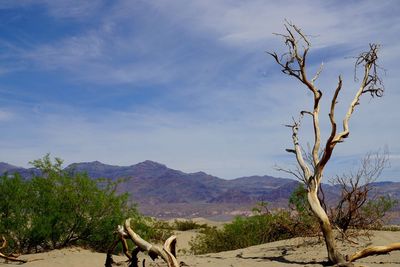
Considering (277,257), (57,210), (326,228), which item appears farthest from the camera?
(57,210)

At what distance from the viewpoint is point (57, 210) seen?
14727 mm

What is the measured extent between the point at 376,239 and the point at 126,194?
799cm

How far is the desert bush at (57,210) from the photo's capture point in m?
14.1

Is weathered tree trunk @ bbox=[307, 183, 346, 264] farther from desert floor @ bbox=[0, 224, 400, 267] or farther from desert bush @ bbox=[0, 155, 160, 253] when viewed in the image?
desert bush @ bbox=[0, 155, 160, 253]

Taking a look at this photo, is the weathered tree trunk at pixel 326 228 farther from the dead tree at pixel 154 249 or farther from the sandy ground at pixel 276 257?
the dead tree at pixel 154 249

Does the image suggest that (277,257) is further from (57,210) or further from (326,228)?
(57,210)

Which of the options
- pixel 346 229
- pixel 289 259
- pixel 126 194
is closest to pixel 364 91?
pixel 346 229

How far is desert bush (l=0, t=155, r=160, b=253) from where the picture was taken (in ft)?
46.4

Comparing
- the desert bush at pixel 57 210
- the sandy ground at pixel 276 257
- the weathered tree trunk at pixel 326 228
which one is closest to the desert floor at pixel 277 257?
the sandy ground at pixel 276 257

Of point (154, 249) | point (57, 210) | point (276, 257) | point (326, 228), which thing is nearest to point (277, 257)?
point (276, 257)

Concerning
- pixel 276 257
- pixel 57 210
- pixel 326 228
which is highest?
pixel 57 210

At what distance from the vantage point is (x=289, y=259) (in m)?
11.1

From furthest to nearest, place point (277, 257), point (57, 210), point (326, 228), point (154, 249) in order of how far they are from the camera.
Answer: point (57, 210), point (277, 257), point (326, 228), point (154, 249)

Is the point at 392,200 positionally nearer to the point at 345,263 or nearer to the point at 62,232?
the point at 345,263
